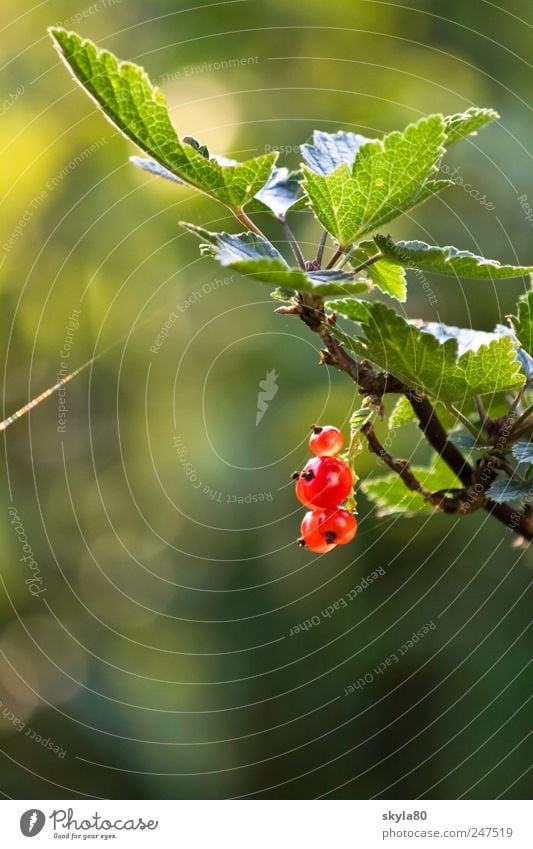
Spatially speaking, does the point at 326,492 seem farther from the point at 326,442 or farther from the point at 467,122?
the point at 467,122

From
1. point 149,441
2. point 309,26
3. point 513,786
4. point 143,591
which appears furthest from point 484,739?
point 309,26

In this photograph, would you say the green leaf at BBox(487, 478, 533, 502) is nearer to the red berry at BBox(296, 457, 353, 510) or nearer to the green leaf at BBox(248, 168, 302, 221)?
the red berry at BBox(296, 457, 353, 510)

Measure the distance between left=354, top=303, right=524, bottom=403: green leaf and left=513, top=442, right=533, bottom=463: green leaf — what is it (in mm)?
31

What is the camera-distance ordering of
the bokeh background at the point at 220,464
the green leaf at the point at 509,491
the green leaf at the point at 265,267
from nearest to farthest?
the green leaf at the point at 265,267
the green leaf at the point at 509,491
the bokeh background at the point at 220,464

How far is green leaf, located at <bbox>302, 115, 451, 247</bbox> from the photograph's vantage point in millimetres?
365

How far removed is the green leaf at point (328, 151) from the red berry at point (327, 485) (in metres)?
0.16

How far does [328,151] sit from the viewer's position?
48 centimetres

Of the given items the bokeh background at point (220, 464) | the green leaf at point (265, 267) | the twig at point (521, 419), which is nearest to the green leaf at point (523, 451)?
the twig at point (521, 419)

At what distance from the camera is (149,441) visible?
1.49 metres

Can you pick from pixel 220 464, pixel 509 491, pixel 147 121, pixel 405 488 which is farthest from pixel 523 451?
pixel 220 464

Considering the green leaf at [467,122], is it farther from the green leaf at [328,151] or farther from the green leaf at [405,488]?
the green leaf at [405,488]

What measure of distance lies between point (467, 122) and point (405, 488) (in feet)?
0.81

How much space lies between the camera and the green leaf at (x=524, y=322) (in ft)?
1.38

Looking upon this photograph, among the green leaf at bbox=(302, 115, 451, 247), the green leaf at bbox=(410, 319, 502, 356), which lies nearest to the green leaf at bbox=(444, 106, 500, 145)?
the green leaf at bbox=(302, 115, 451, 247)
